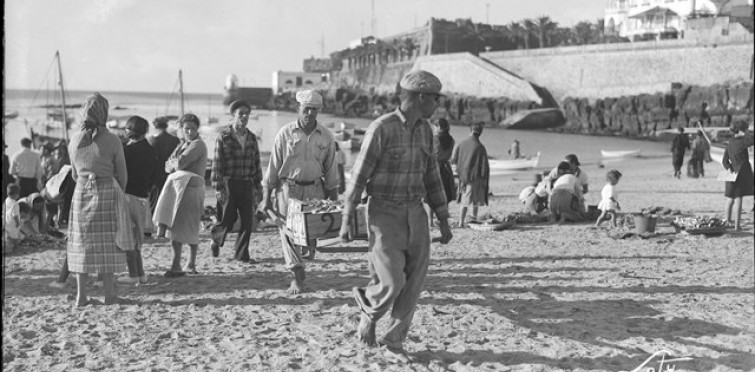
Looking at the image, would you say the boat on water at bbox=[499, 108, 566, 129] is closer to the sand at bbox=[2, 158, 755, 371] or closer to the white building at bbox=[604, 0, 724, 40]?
the white building at bbox=[604, 0, 724, 40]

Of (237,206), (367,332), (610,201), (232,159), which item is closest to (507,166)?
(610,201)

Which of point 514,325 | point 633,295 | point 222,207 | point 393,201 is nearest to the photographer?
point 393,201

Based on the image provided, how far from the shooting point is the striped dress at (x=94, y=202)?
19.4ft

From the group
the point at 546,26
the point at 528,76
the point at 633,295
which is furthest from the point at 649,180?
the point at 546,26

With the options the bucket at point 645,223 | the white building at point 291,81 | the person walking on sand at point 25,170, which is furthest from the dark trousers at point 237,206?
the white building at point 291,81

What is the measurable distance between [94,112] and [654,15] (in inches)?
2762

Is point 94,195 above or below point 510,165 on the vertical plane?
above

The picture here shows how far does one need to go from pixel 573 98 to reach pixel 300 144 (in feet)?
182

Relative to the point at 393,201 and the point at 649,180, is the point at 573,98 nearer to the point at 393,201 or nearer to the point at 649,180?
the point at 649,180

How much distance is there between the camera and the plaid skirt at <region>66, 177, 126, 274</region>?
595 centimetres

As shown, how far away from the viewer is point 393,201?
15.4 feet

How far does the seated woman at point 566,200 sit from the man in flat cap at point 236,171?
500 centimetres

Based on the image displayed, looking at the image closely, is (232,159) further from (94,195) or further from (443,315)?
(443,315)

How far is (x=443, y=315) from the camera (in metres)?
5.93
